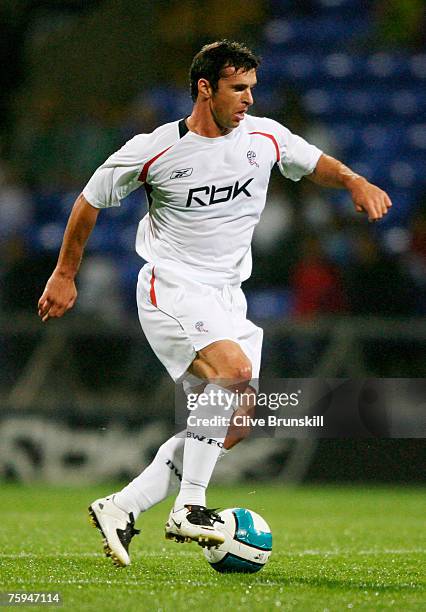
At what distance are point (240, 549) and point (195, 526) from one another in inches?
11.4

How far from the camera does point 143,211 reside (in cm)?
1168

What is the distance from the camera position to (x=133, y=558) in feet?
17.5

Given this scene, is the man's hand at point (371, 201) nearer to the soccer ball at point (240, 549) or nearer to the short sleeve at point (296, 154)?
the short sleeve at point (296, 154)


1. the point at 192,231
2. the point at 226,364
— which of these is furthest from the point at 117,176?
the point at 226,364

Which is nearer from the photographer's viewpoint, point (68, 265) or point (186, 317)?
point (186, 317)

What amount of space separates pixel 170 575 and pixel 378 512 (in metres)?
3.52

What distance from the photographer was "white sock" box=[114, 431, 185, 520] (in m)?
5.06

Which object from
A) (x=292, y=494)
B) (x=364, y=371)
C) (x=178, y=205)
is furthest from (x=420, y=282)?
(x=178, y=205)

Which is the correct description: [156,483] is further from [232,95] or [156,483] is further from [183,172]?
[232,95]

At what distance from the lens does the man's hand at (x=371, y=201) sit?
4797mm

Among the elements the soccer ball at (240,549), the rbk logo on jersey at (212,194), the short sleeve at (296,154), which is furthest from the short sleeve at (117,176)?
the soccer ball at (240,549)

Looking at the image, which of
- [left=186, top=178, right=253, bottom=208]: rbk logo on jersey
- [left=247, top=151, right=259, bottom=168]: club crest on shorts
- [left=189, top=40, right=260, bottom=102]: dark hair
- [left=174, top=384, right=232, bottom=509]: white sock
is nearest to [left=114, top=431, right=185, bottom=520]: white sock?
[left=174, top=384, right=232, bottom=509]: white sock

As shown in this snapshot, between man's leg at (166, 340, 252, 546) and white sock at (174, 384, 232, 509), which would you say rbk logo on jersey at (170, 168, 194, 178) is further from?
white sock at (174, 384, 232, 509)

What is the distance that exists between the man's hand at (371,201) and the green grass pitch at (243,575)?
1449 millimetres
